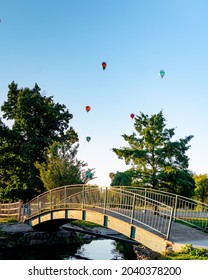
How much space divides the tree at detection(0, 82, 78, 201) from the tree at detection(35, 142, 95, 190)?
256 inches

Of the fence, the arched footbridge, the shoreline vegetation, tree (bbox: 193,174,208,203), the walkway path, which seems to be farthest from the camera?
tree (bbox: 193,174,208,203)

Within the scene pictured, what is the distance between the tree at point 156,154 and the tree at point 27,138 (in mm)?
11122

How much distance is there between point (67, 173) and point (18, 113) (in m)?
12.5

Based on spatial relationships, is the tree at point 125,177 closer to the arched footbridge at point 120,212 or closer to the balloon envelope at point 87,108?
the arched footbridge at point 120,212

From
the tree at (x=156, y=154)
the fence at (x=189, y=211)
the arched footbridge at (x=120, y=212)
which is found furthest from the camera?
the tree at (x=156, y=154)

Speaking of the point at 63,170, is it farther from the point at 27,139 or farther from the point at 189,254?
the point at 189,254

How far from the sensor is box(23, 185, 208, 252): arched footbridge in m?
11.8

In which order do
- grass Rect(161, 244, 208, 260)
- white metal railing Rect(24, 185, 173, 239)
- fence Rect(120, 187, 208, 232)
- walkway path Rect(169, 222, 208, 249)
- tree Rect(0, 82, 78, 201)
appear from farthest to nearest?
1. tree Rect(0, 82, 78, 201)
2. fence Rect(120, 187, 208, 232)
3. white metal railing Rect(24, 185, 173, 239)
4. walkway path Rect(169, 222, 208, 249)
5. grass Rect(161, 244, 208, 260)

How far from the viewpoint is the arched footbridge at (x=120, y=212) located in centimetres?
1175

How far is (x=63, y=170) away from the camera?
24141mm

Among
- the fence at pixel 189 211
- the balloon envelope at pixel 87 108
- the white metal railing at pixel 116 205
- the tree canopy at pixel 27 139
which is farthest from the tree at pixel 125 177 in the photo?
the tree canopy at pixel 27 139

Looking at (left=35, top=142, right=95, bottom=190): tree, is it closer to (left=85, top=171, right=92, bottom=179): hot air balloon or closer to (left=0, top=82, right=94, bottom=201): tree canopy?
(left=85, top=171, right=92, bottom=179): hot air balloon

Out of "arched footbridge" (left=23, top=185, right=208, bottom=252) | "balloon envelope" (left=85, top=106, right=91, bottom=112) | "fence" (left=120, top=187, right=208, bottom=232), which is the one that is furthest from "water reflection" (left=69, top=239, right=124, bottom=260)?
"balloon envelope" (left=85, top=106, right=91, bottom=112)

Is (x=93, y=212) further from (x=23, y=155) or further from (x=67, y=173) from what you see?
(x=23, y=155)
